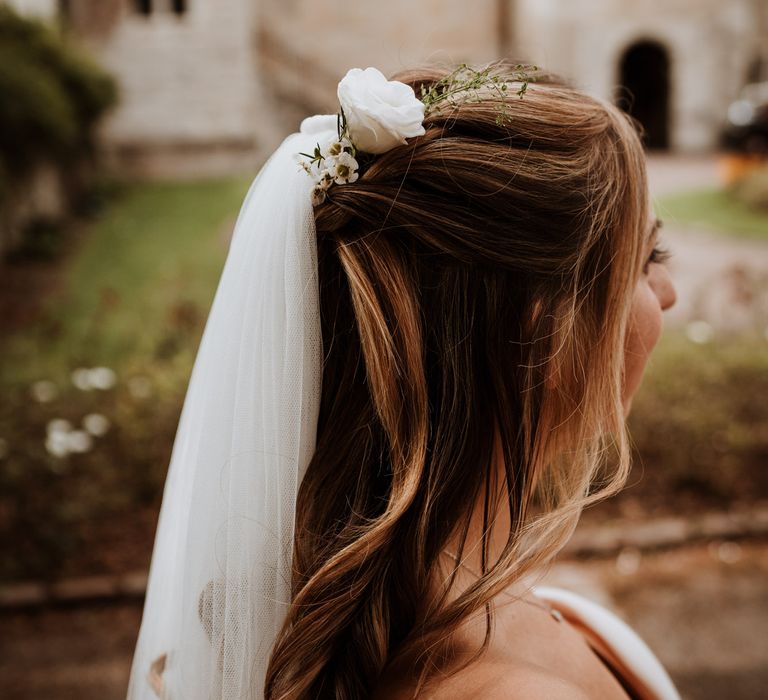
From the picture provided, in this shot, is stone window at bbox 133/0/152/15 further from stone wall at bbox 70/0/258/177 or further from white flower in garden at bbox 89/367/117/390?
white flower in garden at bbox 89/367/117/390

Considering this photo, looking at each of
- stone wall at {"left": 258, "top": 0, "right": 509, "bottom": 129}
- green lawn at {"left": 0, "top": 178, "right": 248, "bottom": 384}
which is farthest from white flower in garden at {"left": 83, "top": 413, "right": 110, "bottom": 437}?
stone wall at {"left": 258, "top": 0, "right": 509, "bottom": 129}

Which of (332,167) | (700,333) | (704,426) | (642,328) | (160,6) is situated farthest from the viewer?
(160,6)

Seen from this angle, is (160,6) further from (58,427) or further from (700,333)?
A: (700,333)

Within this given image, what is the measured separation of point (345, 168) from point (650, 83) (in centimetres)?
1872

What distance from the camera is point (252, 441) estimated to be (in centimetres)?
115

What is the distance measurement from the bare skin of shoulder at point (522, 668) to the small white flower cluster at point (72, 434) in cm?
313

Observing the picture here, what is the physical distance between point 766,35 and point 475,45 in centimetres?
580

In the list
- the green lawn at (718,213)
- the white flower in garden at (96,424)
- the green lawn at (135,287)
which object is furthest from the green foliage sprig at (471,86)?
the green lawn at (718,213)

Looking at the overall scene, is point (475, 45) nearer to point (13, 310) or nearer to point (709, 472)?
point (13, 310)

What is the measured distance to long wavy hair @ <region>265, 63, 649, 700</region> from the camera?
104 cm

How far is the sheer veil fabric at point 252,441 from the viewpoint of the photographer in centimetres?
112

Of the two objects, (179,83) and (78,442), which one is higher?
(179,83)

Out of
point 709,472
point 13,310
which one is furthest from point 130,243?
point 709,472

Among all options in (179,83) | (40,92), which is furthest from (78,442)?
(179,83)
